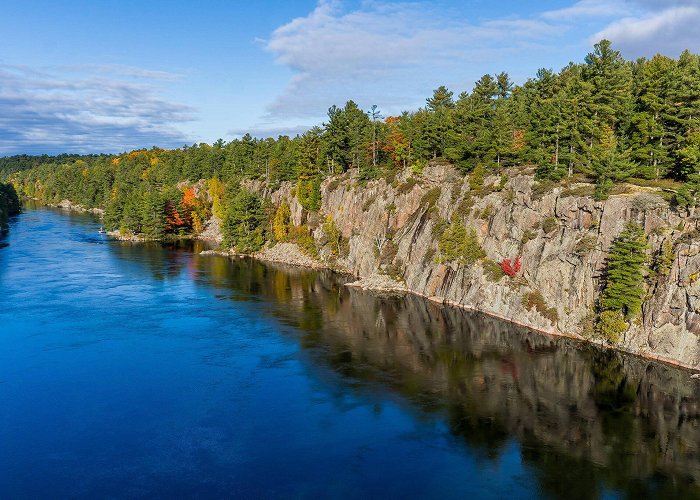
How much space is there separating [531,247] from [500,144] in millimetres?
23304

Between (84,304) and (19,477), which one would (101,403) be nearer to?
(19,477)

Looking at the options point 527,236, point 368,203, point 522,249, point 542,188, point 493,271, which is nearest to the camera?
point 522,249

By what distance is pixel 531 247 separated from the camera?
71438mm

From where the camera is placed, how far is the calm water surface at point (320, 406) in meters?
34.9

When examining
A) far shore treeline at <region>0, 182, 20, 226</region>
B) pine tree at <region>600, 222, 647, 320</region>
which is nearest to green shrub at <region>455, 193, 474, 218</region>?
pine tree at <region>600, 222, 647, 320</region>

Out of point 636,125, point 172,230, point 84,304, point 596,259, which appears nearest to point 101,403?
point 84,304

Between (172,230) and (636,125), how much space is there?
120723 mm

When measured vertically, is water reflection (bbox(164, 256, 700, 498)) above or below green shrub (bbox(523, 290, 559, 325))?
below

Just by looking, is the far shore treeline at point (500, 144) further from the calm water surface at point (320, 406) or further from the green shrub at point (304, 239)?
the calm water surface at point (320, 406)

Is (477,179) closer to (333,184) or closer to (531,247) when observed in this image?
(531,247)

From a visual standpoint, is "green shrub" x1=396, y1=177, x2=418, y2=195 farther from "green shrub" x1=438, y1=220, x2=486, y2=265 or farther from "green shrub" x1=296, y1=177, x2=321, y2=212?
"green shrub" x1=296, y1=177, x2=321, y2=212

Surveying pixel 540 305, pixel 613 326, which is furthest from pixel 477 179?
pixel 613 326

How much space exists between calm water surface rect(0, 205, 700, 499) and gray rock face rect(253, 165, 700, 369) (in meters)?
4.11

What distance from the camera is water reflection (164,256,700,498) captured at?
36.8 metres
